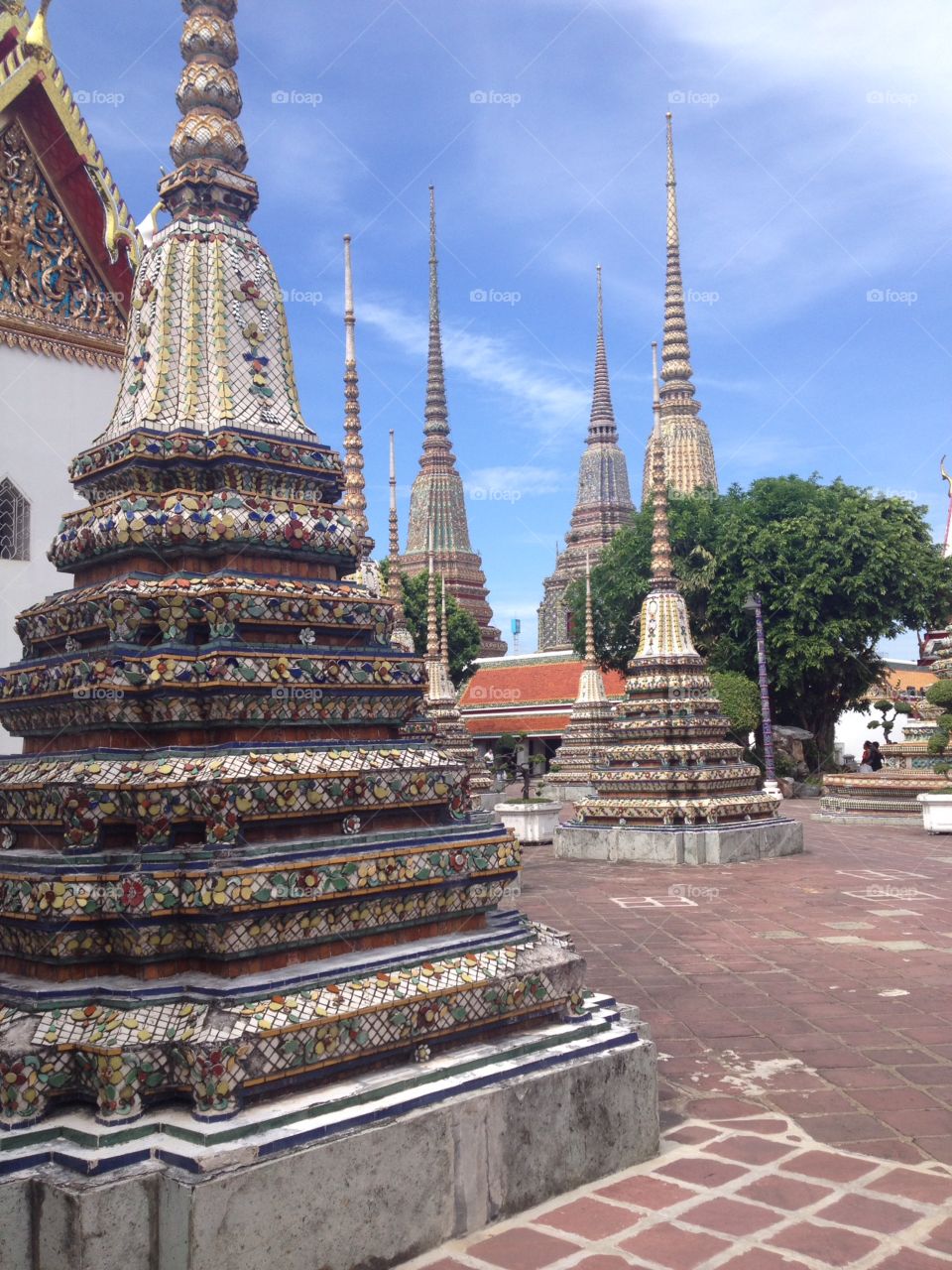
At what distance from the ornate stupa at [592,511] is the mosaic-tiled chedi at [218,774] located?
152 ft

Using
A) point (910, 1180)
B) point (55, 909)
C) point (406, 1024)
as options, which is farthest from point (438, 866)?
point (910, 1180)

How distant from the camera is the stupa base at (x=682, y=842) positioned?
14000mm

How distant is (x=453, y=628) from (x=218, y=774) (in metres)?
39.1

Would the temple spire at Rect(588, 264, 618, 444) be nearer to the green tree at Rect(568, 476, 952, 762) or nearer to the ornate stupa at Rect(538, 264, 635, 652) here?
the ornate stupa at Rect(538, 264, 635, 652)

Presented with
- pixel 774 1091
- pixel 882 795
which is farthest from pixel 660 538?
pixel 774 1091

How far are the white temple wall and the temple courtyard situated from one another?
Result: 6453mm

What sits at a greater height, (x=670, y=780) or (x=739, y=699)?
(x=739, y=699)

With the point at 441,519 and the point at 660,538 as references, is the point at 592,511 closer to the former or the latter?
the point at 441,519

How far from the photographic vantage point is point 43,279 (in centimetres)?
1218

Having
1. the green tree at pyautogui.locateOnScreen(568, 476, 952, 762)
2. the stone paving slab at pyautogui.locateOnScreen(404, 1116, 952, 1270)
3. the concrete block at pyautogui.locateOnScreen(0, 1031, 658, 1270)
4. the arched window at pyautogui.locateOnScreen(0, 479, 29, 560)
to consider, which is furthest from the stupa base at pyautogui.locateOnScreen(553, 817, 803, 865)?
the green tree at pyautogui.locateOnScreen(568, 476, 952, 762)

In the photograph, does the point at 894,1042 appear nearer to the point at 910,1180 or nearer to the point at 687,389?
the point at 910,1180

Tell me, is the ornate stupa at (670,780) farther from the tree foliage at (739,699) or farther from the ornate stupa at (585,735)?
the ornate stupa at (585,735)

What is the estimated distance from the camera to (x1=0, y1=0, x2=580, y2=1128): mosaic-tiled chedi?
3.62 meters

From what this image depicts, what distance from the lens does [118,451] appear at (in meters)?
4.69
